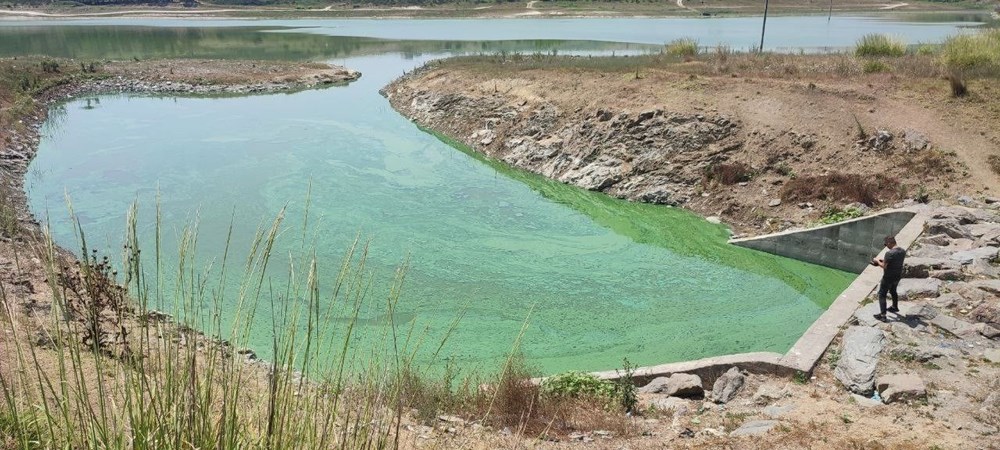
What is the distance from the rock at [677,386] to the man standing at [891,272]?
3015mm

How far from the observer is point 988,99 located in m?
17.0

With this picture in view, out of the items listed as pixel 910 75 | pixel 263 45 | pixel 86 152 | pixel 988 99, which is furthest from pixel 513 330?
pixel 263 45

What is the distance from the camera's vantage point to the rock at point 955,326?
8555 millimetres

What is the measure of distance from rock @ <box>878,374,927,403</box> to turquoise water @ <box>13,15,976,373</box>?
298 centimetres

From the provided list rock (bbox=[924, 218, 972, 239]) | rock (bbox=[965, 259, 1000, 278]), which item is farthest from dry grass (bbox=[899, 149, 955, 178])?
rock (bbox=[965, 259, 1000, 278])

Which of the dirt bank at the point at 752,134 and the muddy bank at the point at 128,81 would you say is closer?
the dirt bank at the point at 752,134

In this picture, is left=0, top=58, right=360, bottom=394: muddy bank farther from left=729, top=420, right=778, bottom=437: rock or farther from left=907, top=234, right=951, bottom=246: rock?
left=907, top=234, right=951, bottom=246: rock

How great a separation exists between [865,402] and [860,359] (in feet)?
3.07

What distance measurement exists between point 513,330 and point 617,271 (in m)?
3.57

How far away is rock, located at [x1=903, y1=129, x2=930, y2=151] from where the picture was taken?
16.0 metres

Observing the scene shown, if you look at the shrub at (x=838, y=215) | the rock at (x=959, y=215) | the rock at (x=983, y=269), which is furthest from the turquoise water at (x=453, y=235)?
the rock at (x=983, y=269)

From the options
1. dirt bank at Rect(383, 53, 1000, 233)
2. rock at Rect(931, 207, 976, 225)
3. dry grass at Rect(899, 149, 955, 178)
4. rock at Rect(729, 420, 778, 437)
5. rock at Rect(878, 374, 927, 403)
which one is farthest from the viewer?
dirt bank at Rect(383, 53, 1000, 233)

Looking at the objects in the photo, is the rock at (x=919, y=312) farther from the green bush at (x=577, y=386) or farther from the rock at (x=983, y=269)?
the green bush at (x=577, y=386)

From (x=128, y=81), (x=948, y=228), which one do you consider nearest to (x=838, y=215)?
(x=948, y=228)
